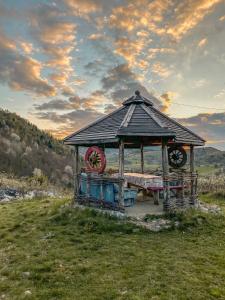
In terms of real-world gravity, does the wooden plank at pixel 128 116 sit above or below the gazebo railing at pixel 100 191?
above

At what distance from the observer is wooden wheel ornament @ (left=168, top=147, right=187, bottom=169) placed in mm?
17375

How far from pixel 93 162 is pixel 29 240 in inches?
215

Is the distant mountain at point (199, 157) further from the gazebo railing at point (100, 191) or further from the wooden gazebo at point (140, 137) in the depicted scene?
the gazebo railing at point (100, 191)

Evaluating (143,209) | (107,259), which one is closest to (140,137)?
(143,209)

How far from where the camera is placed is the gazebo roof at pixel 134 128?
43.4ft

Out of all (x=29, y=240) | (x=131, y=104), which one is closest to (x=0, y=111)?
(x=131, y=104)

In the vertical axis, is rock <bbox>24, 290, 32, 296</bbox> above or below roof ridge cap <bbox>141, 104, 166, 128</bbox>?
below

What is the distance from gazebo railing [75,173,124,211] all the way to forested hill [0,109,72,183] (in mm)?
33111

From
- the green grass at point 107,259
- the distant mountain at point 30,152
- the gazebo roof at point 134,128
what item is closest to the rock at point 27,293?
the green grass at point 107,259

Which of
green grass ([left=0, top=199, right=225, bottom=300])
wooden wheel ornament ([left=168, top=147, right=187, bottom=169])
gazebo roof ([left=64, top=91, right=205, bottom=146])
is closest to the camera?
green grass ([left=0, top=199, right=225, bottom=300])

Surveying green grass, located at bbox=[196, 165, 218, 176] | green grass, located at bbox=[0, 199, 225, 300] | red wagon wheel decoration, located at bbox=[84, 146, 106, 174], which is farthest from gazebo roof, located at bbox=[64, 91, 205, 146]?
green grass, located at bbox=[196, 165, 218, 176]

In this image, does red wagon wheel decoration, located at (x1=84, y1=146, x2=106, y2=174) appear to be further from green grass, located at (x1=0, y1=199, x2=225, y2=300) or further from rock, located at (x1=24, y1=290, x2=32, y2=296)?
rock, located at (x1=24, y1=290, x2=32, y2=296)

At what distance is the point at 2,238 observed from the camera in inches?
436

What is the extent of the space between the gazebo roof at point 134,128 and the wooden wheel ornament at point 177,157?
1.32 metres
